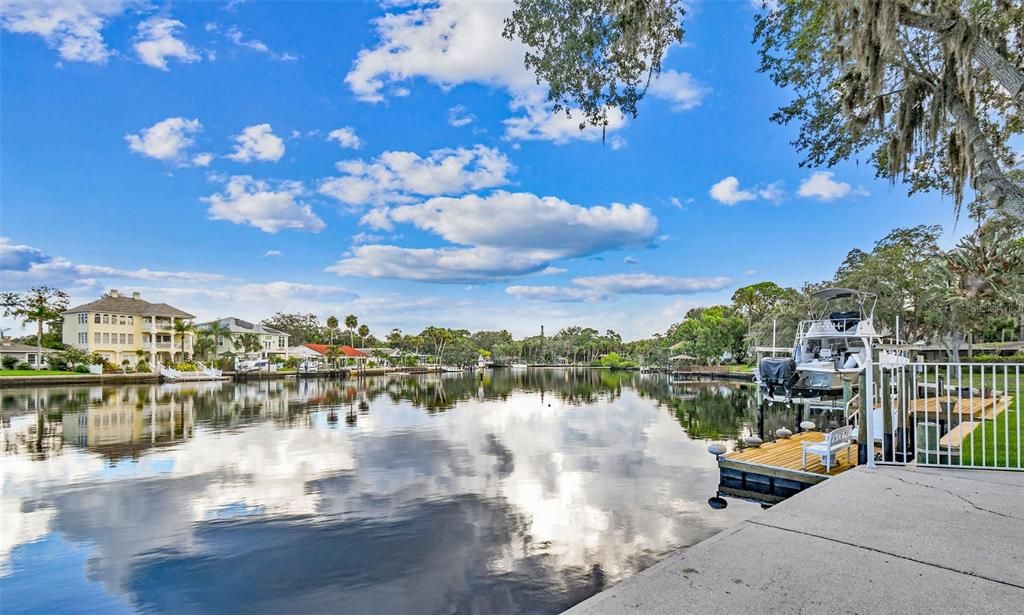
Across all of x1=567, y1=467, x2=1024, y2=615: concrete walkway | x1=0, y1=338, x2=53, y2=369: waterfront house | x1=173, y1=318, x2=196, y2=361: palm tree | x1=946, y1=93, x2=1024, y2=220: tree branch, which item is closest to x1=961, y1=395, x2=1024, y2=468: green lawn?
x1=567, y1=467, x2=1024, y2=615: concrete walkway

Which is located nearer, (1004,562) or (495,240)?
(1004,562)

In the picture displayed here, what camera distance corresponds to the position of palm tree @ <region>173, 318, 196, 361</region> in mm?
60638

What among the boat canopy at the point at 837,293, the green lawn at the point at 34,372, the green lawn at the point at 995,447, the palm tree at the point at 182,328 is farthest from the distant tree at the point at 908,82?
the palm tree at the point at 182,328

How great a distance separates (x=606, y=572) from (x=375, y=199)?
46.1m

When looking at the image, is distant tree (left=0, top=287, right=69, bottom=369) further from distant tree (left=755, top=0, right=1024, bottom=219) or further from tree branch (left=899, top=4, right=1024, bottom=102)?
tree branch (left=899, top=4, right=1024, bottom=102)

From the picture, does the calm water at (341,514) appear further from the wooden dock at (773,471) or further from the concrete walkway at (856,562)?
the concrete walkway at (856,562)

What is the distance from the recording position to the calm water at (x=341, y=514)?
22.6ft

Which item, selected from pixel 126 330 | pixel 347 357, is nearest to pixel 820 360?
pixel 126 330

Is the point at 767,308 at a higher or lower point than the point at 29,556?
higher

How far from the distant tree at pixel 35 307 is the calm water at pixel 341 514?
4732 cm

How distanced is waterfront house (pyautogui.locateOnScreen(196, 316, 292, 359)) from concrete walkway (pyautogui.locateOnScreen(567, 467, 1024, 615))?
78.5 metres

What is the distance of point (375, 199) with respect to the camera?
48.1 m

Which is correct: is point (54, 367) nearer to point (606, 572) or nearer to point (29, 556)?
point (29, 556)

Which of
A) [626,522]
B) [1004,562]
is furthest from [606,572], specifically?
[1004,562]
